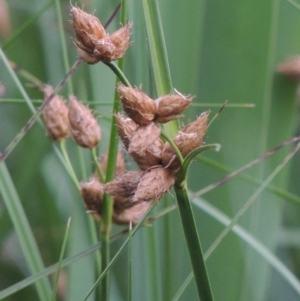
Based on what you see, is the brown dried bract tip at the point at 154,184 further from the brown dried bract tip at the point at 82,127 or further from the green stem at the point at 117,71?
the brown dried bract tip at the point at 82,127

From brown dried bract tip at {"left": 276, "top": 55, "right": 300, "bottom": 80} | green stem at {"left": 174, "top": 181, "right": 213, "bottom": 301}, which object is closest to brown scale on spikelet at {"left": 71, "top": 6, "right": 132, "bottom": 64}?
green stem at {"left": 174, "top": 181, "right": 213, "bottom": 301}

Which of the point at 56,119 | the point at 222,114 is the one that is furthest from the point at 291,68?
the point at 56,119

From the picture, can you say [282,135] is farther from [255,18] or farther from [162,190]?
[162,190]

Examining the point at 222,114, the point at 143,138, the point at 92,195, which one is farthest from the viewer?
the point at 222,114

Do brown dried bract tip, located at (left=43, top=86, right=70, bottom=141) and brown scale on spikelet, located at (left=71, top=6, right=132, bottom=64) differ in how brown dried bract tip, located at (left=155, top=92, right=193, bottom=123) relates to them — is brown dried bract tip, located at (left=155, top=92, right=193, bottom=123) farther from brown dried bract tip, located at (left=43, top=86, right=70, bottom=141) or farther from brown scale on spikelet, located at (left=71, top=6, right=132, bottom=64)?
brown dried bract tip, located at (left=43, top=86, right=70, bottom=141)

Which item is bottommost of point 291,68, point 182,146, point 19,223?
point 19,223

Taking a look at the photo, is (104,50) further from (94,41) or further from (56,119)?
(56,119)

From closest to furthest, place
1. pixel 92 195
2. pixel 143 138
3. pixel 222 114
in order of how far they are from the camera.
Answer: pixel 143 138 < pixel 92 195 < pixel 222 114

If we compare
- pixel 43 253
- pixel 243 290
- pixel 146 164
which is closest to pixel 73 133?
pixel 146 164

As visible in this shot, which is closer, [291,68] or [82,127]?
[82,127]
